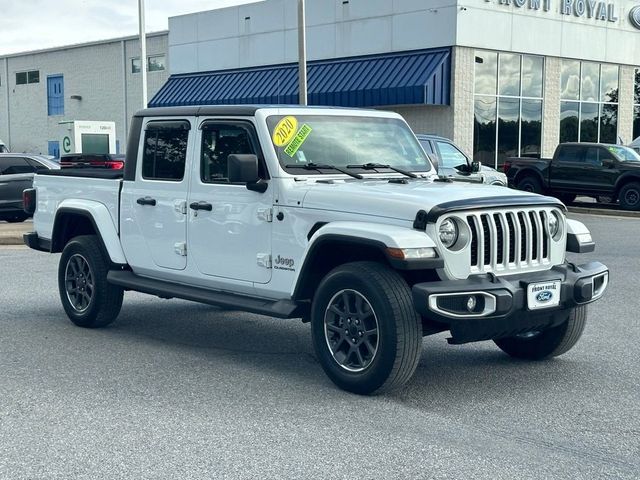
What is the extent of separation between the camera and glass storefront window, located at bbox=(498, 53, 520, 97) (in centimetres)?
3172

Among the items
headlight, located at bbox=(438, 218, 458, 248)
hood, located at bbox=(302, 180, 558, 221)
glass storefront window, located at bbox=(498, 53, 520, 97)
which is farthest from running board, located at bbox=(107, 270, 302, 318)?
glass storefront window, located at bbox=(498, 53, 520, 97)

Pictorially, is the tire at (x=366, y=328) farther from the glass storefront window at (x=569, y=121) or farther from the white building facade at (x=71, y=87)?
the white building facade at (x=71, y=87)

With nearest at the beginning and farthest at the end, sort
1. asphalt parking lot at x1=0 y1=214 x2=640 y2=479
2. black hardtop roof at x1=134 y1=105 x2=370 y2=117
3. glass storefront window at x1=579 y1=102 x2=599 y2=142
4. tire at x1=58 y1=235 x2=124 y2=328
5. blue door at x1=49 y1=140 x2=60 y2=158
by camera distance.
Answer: asphalt parking lot at x1=0 y1=214 x2=640 y2=479, black hardtop roof at x1=134 y1=105 x2=370 y2=117, tire at x1=58 y1=235 x2=124 y2=328, glass storefront window at x1=579 y1=102 x2=599 y2=142, blue door at x1=49 y1=140 x2=60 y2=158

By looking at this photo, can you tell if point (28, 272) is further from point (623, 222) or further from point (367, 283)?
point (623, 222)

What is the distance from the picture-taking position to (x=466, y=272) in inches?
238

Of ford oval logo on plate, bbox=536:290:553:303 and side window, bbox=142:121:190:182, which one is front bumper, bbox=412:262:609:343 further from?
side window, bbox=142:121:190:182

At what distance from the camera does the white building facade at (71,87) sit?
44.0 meters

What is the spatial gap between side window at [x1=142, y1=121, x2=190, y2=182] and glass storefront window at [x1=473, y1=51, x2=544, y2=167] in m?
23.6

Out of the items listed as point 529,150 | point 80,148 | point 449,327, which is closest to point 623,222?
point 529,150

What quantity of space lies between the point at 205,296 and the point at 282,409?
170 centimetres

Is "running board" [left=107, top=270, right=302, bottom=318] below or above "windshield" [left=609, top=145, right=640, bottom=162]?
below

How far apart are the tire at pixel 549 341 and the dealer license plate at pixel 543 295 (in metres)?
0.65

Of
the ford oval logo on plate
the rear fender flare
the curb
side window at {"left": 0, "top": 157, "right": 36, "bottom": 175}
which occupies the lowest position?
the curb

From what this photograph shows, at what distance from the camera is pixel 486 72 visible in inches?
1222
